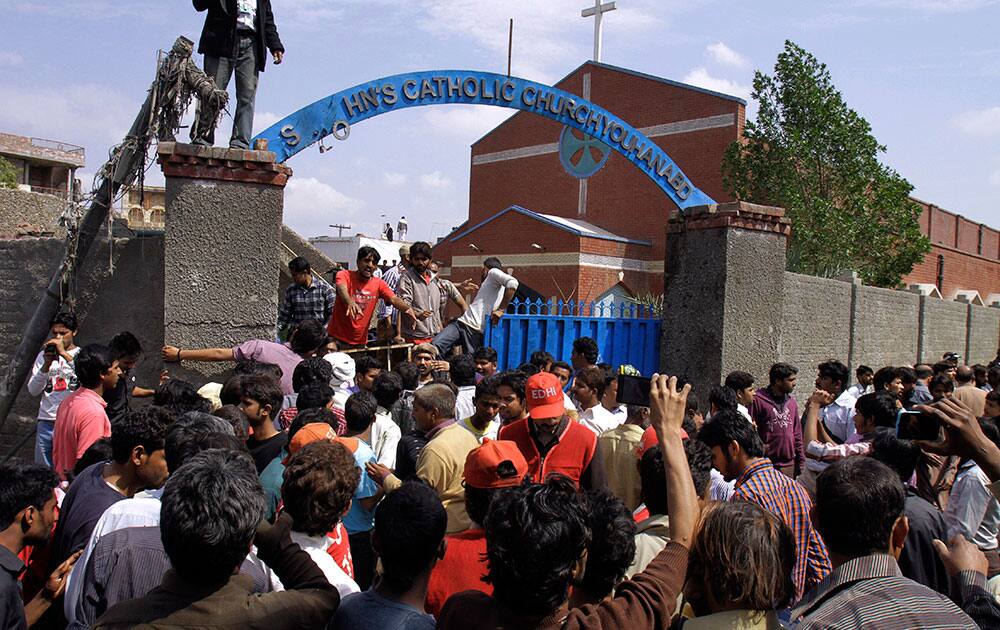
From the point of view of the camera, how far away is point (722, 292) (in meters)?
8.77

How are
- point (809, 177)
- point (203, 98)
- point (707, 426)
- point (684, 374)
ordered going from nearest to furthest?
point (707, 426), point (203, 98), point (684, 374), point (809, 177)

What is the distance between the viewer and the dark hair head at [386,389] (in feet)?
16.4

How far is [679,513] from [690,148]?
24.8 metres

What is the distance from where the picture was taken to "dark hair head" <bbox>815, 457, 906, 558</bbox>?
2.43 m

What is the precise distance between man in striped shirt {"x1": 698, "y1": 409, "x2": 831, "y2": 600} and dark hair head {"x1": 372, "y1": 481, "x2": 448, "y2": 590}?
52.4 inches

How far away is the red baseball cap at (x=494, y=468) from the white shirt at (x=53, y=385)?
3527 mm

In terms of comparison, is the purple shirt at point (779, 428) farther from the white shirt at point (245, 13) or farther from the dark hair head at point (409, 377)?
the white shirt at point (245, 13)

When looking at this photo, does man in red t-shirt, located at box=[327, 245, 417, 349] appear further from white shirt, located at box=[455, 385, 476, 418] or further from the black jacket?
the black jacket

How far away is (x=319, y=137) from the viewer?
7168mm

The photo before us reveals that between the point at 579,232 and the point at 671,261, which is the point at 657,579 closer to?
the point at 671,261

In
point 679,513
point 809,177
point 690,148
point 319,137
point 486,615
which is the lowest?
point 486,615

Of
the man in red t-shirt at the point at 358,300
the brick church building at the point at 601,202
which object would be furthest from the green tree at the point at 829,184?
the man in red t-shirt at the point at 358,300

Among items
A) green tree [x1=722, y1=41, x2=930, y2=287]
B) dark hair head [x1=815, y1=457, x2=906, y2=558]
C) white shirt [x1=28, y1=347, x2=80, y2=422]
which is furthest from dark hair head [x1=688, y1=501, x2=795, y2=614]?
green tree [x1=722, y1=41, x2=930, y2=287]

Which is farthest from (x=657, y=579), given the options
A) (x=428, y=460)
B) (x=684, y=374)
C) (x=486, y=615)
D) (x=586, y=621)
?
(x=684, y=374)
